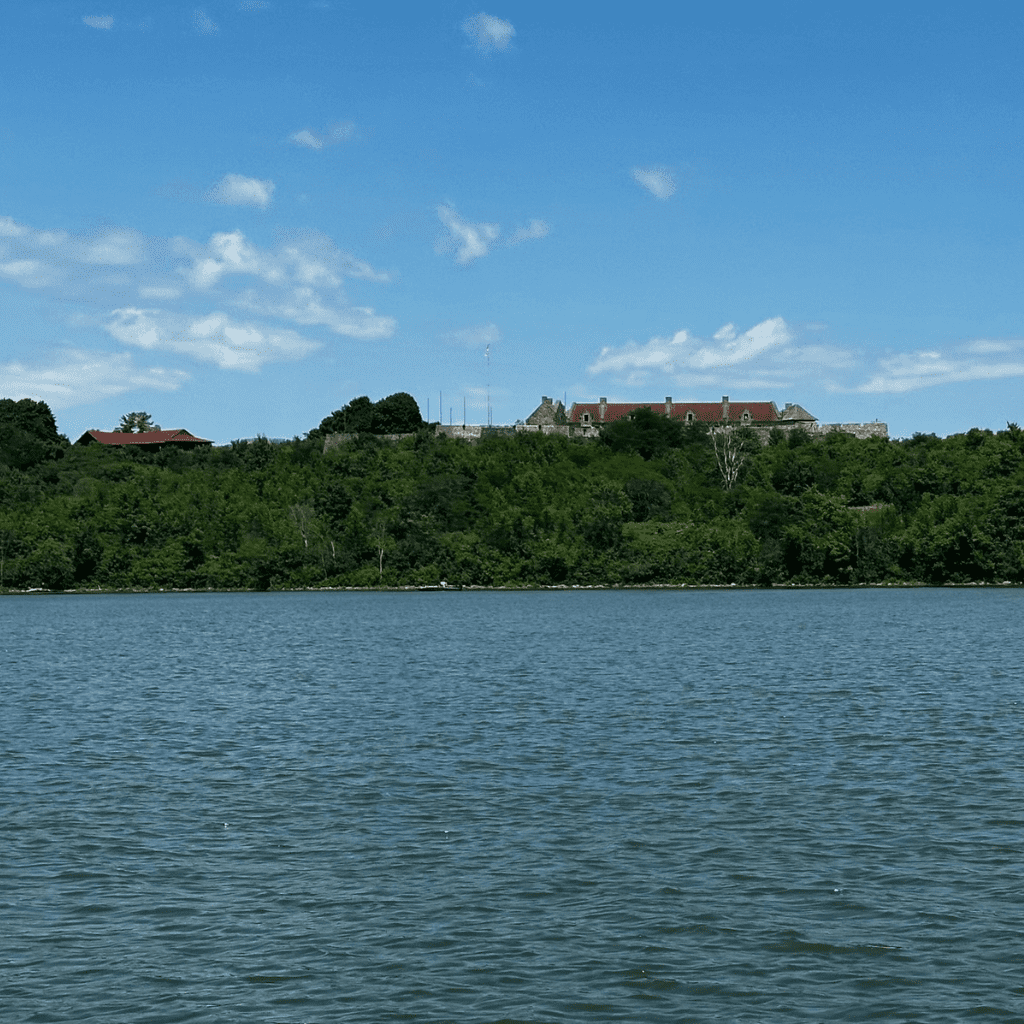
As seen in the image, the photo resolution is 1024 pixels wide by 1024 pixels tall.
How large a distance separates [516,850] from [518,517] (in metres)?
153

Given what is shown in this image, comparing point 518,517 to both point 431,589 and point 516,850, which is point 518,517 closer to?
point 431,589

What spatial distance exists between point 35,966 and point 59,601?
146417mm

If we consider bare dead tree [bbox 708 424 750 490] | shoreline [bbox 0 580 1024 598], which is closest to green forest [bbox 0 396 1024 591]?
bare dead tree [bbox 708 424 750 490]

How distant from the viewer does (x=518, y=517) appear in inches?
6860

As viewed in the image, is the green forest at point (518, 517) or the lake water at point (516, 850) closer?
the lake water at point (516, 850)

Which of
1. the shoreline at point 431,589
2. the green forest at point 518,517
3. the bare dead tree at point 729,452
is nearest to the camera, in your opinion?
the shoreline at point 431,589

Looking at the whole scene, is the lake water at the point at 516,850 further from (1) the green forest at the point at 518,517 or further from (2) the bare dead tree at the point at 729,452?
(2) the bare dead tree at the point at 729,452

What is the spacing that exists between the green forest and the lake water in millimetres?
113206

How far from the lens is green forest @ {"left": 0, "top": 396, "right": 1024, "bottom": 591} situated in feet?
530

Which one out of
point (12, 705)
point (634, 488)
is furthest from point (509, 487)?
point (12, 705)

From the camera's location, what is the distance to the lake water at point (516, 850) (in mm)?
15000

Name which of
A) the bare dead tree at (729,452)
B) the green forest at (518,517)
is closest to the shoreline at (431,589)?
the green forest at (518,517)

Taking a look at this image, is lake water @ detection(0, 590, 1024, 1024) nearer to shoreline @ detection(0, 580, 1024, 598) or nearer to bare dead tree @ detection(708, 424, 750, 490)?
shoreline @ detection(0, 580, 1024, 598)

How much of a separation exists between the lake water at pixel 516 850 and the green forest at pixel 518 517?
113206 millimetres
